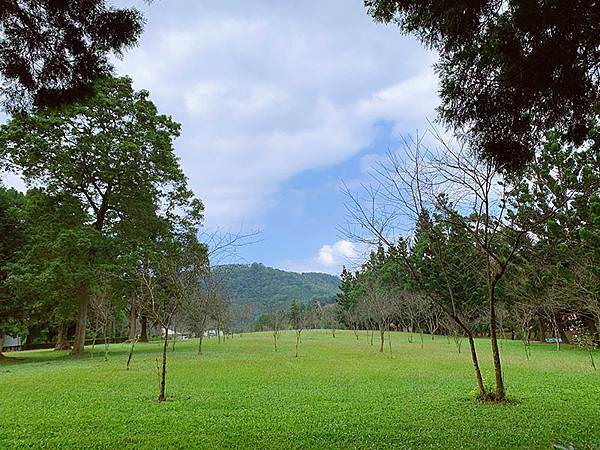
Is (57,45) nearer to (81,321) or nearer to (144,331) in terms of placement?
(81,321)

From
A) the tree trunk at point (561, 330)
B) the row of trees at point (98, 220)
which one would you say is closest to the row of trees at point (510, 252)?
the tree trunk at point (561, 330)

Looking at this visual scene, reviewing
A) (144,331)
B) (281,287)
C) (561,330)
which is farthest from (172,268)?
(281,287)

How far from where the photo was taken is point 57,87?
12.4 feet

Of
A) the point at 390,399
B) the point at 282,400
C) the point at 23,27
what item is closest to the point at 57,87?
the point at 23,27

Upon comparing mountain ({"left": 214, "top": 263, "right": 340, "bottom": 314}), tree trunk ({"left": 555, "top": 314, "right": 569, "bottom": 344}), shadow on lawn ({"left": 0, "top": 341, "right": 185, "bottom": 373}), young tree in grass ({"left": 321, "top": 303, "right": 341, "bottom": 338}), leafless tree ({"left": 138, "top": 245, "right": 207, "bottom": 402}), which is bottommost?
shadow on lawn ({"left": 0, "top": 341, "right": 185, "bottom": 373})

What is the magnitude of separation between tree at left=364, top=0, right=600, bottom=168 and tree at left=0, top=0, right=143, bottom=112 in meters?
2.44

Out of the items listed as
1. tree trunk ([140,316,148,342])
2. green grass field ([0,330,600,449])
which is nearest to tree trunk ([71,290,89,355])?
green grass field ([0,330,600,449])

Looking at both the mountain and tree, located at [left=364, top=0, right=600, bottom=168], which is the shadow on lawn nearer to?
tree, located at [left=364, top=0, right=600, bottom=168]

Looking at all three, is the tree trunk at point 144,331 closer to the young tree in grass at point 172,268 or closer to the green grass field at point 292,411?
the young tree in grass at point 172,268

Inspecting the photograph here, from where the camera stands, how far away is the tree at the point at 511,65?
325 cm

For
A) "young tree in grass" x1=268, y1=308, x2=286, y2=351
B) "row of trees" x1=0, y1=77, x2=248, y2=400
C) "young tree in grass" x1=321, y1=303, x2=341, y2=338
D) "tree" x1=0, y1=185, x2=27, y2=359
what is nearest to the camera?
"row of trees" x1=0, y1=77, x2=248, y2=400

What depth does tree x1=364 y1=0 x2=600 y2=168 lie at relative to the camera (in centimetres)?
325

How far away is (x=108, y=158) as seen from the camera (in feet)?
56.7

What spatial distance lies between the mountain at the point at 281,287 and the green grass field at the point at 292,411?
40092 mm
